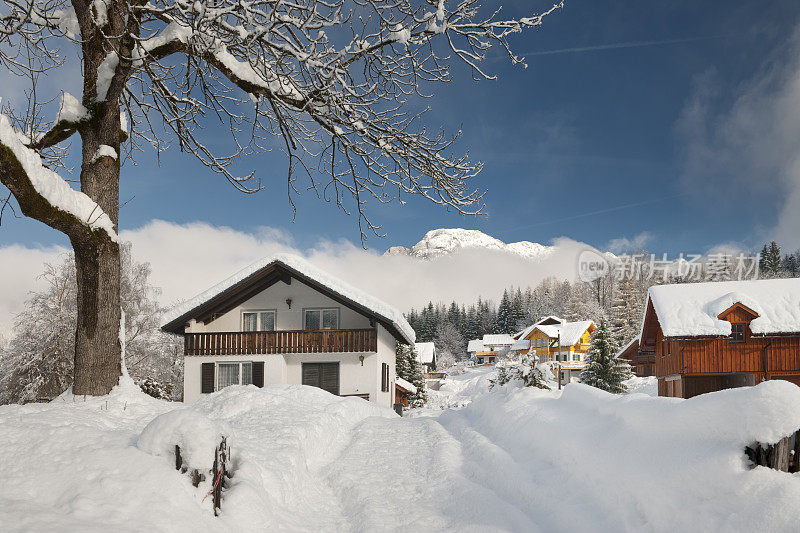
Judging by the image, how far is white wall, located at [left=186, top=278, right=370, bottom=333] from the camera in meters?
24.9

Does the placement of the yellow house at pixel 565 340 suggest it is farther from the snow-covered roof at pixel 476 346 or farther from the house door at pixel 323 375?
the house door at pixel 323 375

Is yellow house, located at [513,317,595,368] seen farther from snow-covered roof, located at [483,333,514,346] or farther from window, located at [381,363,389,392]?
window, located at [381,363,389,392]

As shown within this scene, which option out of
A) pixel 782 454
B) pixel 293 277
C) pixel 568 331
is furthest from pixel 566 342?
pixel 782 454

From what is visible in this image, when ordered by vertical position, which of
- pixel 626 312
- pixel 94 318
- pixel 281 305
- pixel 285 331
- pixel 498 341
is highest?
pixel 94 318

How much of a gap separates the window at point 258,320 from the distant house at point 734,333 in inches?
829

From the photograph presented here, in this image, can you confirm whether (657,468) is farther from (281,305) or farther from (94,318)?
(281,305)

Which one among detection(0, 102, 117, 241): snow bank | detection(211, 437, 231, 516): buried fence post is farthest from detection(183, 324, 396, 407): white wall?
detection(211, 437, 231, 516): buried fence post

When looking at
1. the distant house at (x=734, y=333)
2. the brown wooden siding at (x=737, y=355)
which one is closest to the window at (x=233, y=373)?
the distant house at (x=734, y=333)

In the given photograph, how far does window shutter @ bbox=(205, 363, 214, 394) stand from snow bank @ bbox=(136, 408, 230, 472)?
64.8 ft

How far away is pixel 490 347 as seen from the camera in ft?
320

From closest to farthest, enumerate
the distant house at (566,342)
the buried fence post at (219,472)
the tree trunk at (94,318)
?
1. the buried fence post at (219,472)
2. the tree trunk at (94,318)
3. the distant house at (566,342)

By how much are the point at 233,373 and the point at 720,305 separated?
2574 centimetres

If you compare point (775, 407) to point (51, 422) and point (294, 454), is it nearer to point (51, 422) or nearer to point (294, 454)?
point (294, 454)

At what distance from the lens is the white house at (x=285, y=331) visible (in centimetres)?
2289
